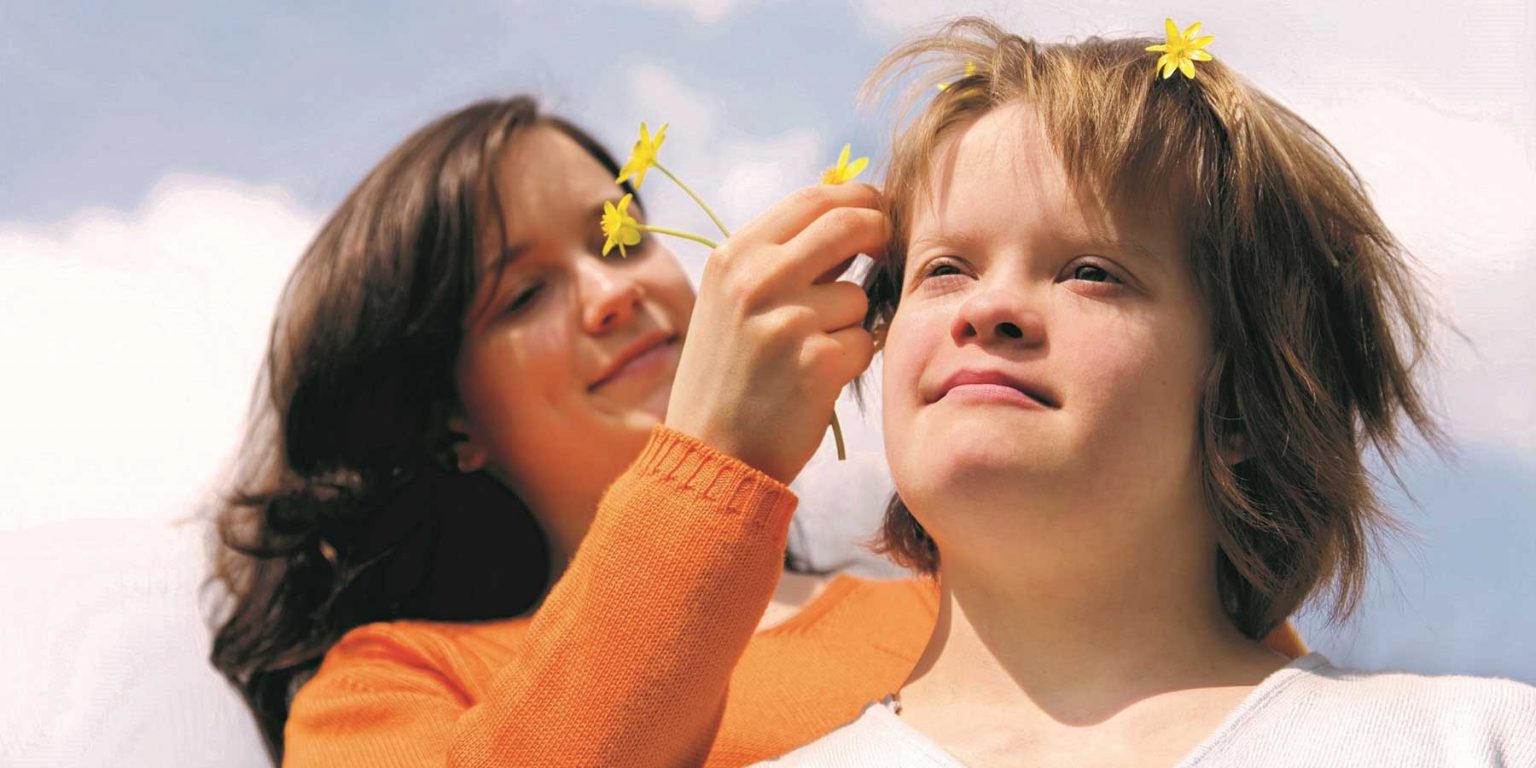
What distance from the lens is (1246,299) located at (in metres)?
1.20

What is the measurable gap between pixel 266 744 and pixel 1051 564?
1261 mm

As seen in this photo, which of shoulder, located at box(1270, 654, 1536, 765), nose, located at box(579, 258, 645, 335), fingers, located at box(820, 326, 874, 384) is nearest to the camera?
shoulder, located at box(1270, 654, 1536, 765)

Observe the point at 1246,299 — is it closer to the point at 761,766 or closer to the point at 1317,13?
the point at 761,766

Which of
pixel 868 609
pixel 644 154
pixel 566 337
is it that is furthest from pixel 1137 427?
pixel 566 337

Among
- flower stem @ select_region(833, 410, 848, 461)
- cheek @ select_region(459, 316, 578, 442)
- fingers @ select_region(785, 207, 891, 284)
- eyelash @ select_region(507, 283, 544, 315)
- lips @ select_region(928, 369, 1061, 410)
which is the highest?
fingers @ select_region(785, 207, 891, 284)

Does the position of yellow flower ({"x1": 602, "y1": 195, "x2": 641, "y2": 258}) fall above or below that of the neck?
above

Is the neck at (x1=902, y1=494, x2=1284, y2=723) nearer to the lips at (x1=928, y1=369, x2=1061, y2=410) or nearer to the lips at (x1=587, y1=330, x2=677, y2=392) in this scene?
the lips at (x1=928, y1=369, x2=1061, y2=410)

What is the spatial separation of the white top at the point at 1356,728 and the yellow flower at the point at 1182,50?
49 cm

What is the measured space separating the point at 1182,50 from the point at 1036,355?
0.31m

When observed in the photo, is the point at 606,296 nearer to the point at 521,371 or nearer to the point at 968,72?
the point at 521,371

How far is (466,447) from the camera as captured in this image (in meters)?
1.97

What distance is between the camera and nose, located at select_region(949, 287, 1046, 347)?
1.11 metres

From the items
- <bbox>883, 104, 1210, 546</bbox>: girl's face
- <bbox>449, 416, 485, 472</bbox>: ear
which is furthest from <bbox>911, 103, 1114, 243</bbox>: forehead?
<bbox>449, 416, 485, 472</bbox>: ear

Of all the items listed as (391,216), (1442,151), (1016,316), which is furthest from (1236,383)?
(391,216)
